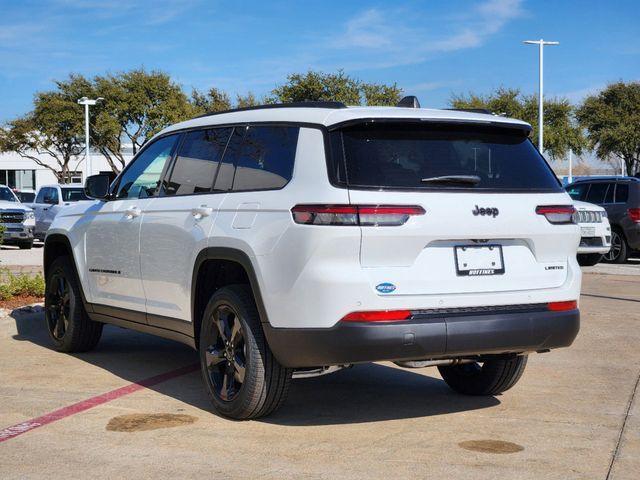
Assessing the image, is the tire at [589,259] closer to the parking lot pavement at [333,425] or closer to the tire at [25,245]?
the parking lot pavement at [333,425]

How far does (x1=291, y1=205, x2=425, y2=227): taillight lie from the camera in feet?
16.9

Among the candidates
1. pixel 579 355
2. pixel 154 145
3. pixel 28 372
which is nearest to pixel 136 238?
pixel 154 145

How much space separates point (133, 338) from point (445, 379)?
354 cm

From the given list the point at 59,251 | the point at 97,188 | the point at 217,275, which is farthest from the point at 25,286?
the point at 217,275

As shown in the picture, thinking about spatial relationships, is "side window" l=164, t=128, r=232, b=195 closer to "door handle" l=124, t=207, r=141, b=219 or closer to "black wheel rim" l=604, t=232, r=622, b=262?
"door handle" l=124, t=207, r=141, b=219

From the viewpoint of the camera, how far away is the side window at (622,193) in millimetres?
19203

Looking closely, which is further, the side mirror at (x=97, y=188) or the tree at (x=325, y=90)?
the tree at (x=325, y=90)

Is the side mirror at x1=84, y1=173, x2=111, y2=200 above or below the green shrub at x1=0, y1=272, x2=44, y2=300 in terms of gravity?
above

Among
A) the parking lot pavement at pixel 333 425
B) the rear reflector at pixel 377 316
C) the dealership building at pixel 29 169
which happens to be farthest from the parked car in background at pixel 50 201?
the dealership building at pixel 29 169

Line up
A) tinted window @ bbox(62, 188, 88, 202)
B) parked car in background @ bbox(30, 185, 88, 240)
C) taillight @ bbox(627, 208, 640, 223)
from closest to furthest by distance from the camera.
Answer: taillight @ bbox(627, 208, 640, 223) → parked car in background @ bbox(30, 185, 88, 240) → tinted window @ bbox(62, 188, 88, 202)

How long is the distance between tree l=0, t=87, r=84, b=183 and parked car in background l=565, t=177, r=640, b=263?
46353 mm

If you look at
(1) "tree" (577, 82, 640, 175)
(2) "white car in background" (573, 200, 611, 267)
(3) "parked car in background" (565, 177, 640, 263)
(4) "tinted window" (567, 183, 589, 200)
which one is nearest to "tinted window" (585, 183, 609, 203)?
(3) "parked car in background" (565, 177, 640, 263)

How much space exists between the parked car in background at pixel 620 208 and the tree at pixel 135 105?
43.3 meters

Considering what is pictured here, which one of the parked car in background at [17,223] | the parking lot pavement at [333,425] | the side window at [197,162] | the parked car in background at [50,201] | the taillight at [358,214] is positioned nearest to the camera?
the parking lot pavement at [333,425]
